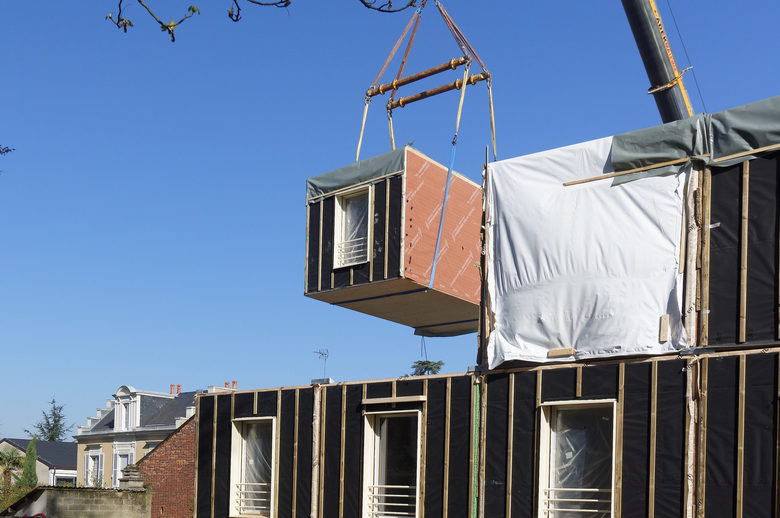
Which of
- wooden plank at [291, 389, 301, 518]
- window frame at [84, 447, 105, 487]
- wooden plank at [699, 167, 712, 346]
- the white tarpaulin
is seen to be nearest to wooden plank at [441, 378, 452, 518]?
the white tarpaulin

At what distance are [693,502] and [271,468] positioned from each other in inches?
395

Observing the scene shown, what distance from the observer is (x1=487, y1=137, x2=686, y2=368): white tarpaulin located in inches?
615

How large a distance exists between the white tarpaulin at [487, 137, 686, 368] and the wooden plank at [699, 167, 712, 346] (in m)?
0.35

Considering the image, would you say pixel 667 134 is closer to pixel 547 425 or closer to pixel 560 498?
pixel 547 425

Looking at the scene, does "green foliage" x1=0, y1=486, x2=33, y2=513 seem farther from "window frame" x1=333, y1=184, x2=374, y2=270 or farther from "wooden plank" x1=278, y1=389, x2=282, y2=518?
"window frame" x1=333, y1=184, x2=374, y2=270

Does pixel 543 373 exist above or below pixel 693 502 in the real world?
above

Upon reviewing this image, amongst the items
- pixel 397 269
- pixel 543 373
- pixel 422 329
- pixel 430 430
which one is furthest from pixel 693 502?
pixel 422 329

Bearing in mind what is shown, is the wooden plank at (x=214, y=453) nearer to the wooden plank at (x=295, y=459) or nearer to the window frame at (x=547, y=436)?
the wooden plank at (x=295, y=459)

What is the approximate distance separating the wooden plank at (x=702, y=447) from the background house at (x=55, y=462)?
64104 mm

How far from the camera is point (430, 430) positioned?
1800 cm

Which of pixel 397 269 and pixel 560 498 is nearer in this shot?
pixel 560 498

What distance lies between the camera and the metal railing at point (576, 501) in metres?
15.3

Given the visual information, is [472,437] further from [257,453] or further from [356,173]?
[356,173]

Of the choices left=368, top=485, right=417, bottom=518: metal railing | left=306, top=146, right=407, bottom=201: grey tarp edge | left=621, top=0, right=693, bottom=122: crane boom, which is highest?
left=621, top=0, right=693, bottom=122: crane boom
